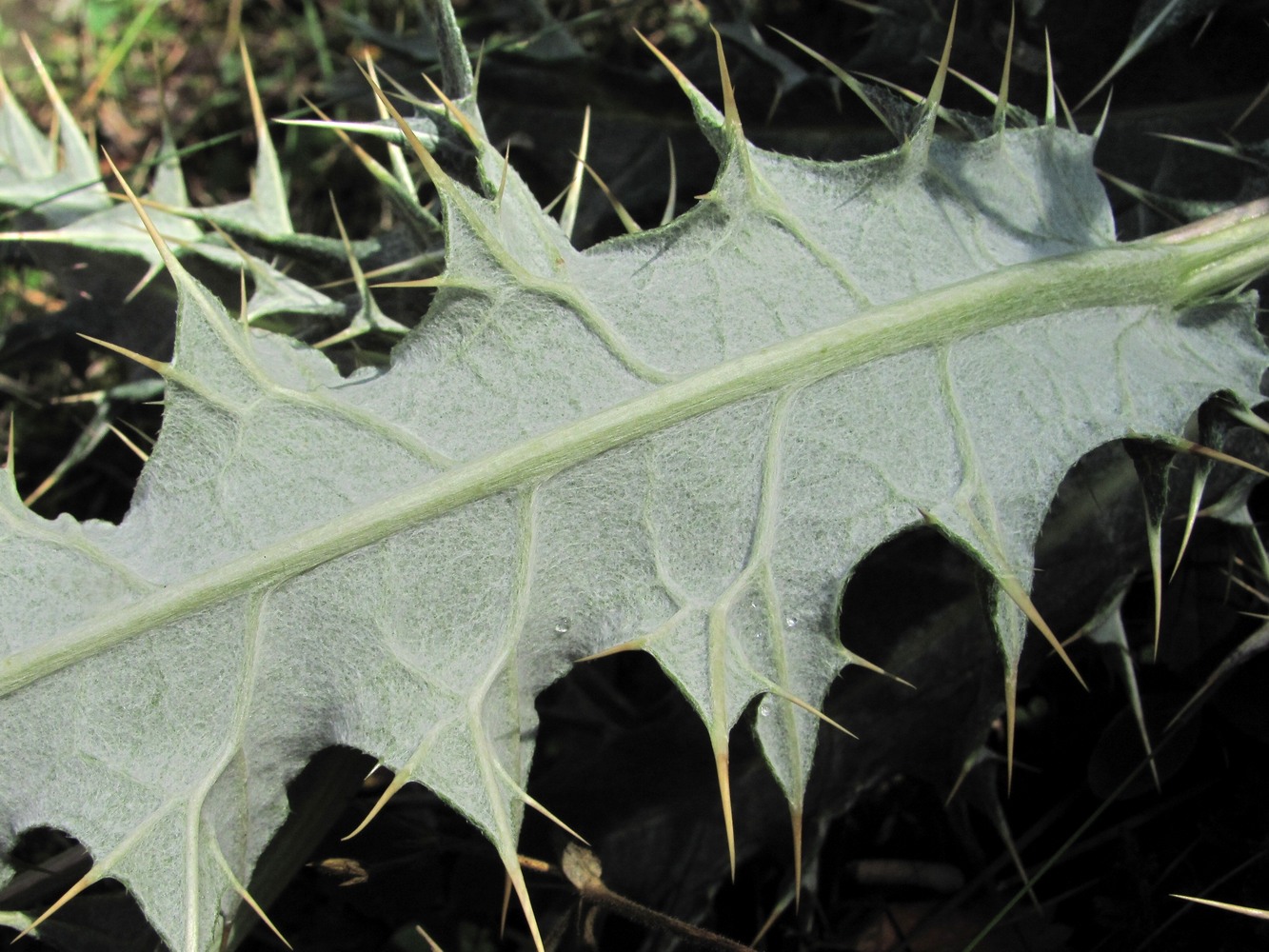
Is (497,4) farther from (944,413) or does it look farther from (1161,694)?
(1161,694)

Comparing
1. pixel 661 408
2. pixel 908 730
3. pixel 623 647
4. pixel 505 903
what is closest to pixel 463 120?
pixel 661 408

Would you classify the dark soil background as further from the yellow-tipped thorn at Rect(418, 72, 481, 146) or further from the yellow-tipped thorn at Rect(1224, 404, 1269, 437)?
the yellow-tipped thorn at Rect(418, 72, 481, 146)

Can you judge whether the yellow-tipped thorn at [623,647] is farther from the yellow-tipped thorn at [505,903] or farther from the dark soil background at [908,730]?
the dark soil background at [908,730]

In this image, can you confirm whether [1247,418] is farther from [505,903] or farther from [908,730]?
[505,903]

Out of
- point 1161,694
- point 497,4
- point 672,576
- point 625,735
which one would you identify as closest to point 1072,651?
point 1161,694

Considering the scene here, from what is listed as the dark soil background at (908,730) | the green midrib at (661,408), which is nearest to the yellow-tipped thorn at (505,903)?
the dark soil background at (908,730)
